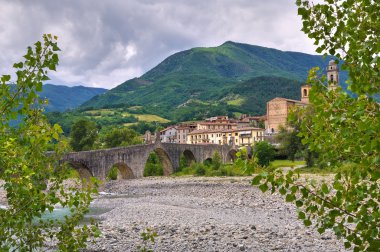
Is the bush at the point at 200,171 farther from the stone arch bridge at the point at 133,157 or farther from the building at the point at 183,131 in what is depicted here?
the building at the point at 183,131

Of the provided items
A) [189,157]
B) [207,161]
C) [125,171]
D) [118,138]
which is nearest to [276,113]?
[207,161]

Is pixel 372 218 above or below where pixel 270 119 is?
below

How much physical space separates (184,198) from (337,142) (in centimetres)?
2684

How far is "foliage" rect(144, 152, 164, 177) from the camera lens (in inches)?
2108

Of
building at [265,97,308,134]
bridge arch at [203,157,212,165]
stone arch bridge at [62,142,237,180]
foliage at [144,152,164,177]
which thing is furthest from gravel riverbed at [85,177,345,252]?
building at [265,97,308,134]

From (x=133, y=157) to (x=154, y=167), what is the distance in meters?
9.54

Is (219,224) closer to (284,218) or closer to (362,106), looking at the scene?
(284,218)

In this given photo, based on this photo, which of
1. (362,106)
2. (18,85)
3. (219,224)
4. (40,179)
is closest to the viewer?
(362,106)

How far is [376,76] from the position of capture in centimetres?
313

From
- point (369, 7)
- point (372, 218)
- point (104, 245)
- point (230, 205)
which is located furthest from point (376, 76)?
point (230, 205)

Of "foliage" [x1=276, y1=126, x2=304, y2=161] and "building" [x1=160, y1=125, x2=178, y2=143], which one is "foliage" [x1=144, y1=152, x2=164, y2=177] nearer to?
A: "foliage" [x1=276, y1=126, x2=304, y2=161]

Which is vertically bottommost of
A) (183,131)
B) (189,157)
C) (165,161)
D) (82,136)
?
(165,161)

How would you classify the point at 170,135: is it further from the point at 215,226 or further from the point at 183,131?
the point at 215,226

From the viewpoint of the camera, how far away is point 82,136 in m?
59.6
